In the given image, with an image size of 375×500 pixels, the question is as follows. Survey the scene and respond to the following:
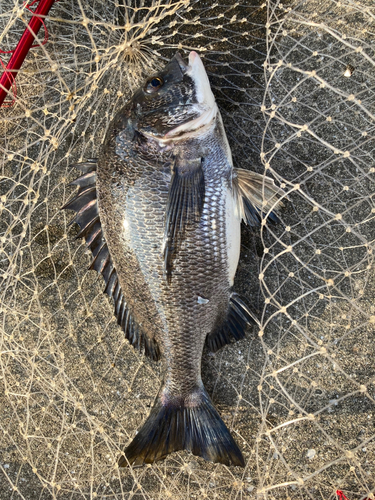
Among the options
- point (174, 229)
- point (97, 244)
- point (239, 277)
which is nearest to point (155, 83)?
point (174, 229)

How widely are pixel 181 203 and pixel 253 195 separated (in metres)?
0.39

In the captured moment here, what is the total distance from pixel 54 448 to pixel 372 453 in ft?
5.71

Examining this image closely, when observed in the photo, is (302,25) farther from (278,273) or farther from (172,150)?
(278,273)

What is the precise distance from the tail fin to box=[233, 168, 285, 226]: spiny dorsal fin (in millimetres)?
937

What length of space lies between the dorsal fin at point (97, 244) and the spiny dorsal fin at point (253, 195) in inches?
27.1

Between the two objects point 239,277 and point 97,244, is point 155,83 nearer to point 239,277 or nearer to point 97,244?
point 97,244

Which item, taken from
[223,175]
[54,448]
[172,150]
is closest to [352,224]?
[223,175]

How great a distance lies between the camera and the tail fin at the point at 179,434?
1.71 m

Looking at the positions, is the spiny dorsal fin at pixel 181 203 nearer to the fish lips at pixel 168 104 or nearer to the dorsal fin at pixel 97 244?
the fish lips at pixel 168 104

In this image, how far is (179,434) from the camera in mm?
1734

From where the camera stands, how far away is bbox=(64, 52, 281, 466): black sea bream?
61.9 inches

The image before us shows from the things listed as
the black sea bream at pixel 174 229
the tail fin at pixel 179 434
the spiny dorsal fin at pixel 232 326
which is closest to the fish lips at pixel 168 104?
the black sea bream at pixel 174 229

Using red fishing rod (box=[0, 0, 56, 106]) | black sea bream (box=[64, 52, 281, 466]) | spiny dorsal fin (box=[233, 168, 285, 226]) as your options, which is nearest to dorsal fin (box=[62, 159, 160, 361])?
black sea bream (box=[64, 52, 281, 466])

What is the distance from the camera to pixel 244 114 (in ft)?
6.27
